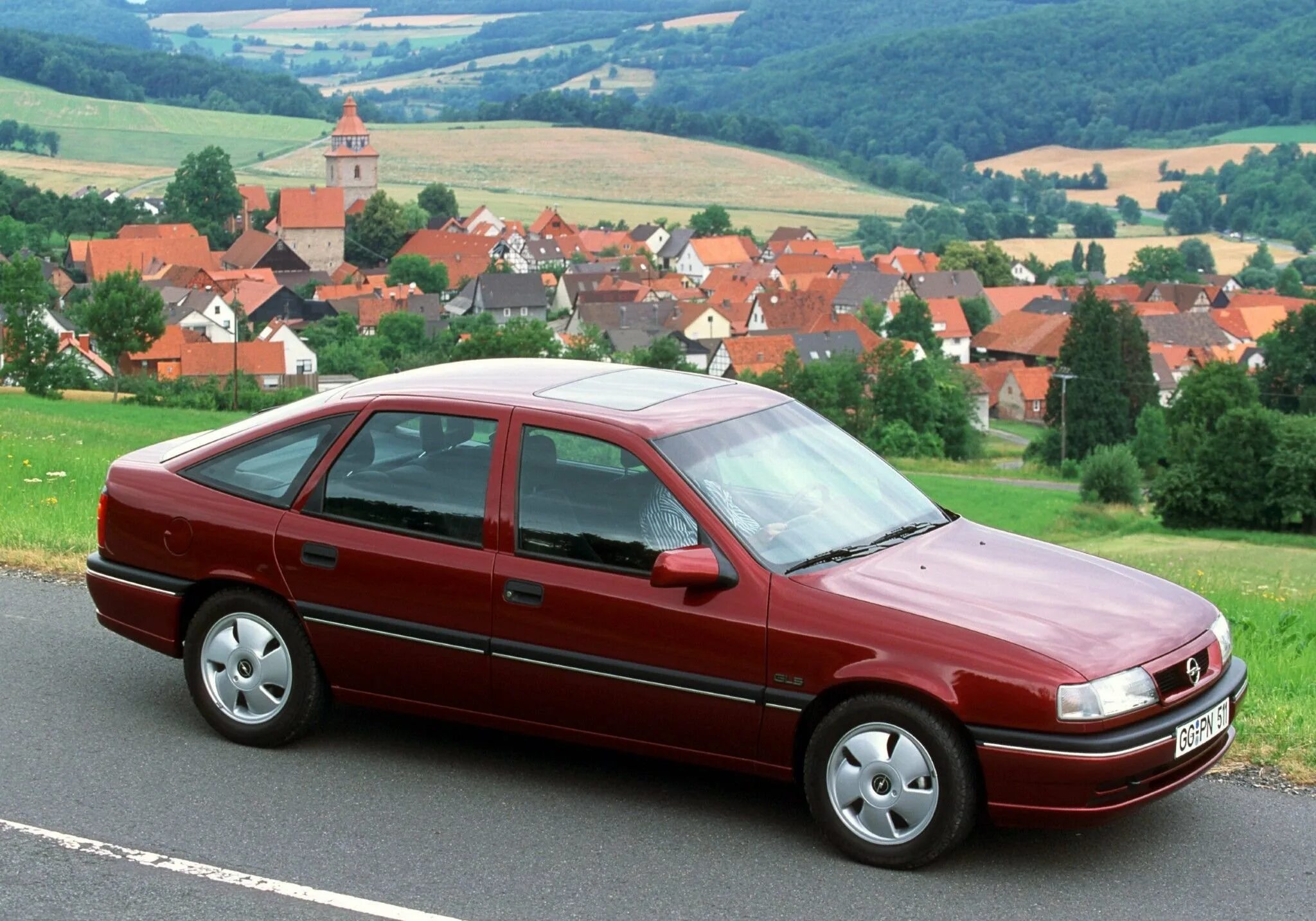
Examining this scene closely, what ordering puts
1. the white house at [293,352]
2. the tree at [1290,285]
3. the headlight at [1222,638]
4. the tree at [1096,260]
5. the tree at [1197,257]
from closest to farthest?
the headlight at [1222,638]
the white house at [293,352]
the tree at [1290,285]
the tree at [1197,257]
the tree at [1096,260]

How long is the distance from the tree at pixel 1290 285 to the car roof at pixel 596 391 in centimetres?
13877

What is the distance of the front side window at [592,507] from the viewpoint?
5660 millimetres

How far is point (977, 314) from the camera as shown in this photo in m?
128

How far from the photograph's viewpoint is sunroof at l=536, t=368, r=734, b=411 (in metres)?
6.16

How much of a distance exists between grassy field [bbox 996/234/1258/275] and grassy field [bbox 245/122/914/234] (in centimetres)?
1982

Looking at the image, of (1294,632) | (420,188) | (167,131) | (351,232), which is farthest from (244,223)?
(1294,632)

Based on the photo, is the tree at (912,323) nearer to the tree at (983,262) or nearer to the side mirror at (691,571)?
the tree at (983,262)

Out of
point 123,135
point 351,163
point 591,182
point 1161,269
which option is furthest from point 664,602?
point 123,135

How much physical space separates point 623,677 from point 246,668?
63.1 inches

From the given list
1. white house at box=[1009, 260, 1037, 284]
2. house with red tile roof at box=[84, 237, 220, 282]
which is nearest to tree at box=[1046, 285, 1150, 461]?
house with red tile roof at box=[84, 237, 220, 282]

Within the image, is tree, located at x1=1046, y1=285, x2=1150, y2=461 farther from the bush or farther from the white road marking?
the white road marking

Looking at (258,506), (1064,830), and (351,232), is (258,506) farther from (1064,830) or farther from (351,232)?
(351,232)

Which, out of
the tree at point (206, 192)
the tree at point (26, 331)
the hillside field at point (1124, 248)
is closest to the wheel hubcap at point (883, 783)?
the tree at point (26, 331)

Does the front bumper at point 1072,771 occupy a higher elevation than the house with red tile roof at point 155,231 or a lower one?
higher
